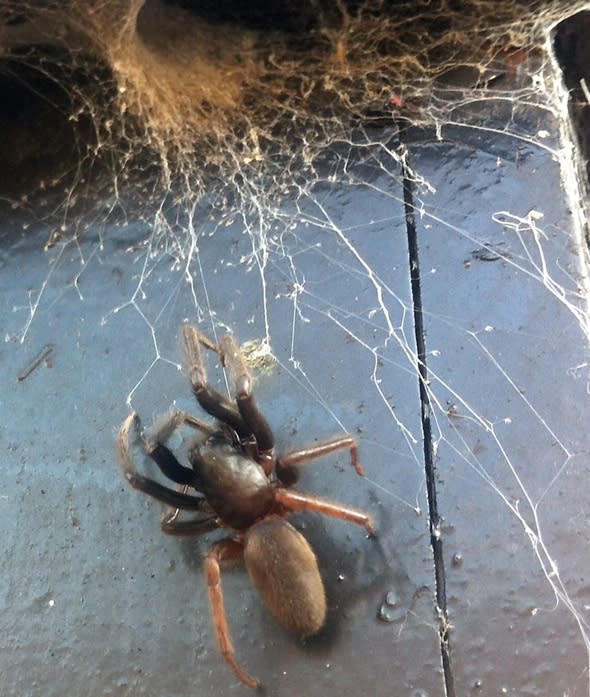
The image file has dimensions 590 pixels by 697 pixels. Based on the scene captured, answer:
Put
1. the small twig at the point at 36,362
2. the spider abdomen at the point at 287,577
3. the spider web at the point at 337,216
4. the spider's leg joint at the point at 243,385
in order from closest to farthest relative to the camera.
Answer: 1. the spider abdomen at the point at 287,577
2. the spider's leg joint at the point at 243,385
3. the spider web at the point at 337,216
4. the small twig at the point at 36,362

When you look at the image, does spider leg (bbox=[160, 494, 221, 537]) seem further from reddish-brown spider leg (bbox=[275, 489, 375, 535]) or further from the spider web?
the spider web

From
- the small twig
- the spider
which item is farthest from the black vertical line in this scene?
the small twig

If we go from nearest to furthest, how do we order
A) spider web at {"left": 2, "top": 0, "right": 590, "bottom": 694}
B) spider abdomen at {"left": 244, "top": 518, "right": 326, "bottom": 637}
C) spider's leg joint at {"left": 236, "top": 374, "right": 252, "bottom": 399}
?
1. spider abdomen at {"left": 244, "top": 518, "right": 326, "bottom": 637}
2. spider's leg joint at {"left": 236, "top": 374, "right": 252, "bottom": 399}
3. spider web at {"left": 2, "top": 0, "right": 590, "bottom": 694}

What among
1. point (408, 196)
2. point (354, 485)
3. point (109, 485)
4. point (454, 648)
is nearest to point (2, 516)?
point (109, 485)

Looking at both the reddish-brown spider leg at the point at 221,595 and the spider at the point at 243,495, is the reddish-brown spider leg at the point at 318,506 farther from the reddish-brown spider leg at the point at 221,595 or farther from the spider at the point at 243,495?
the reddish-brown spider leg at the point at 221,595

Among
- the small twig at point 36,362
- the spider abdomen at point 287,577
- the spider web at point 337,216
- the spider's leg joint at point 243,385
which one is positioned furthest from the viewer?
the small twig at point 36,362

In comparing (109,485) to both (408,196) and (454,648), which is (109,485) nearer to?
(454,648)

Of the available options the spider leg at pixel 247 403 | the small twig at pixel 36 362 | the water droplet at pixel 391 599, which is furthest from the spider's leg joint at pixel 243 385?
the small twig at pixel 36 362
